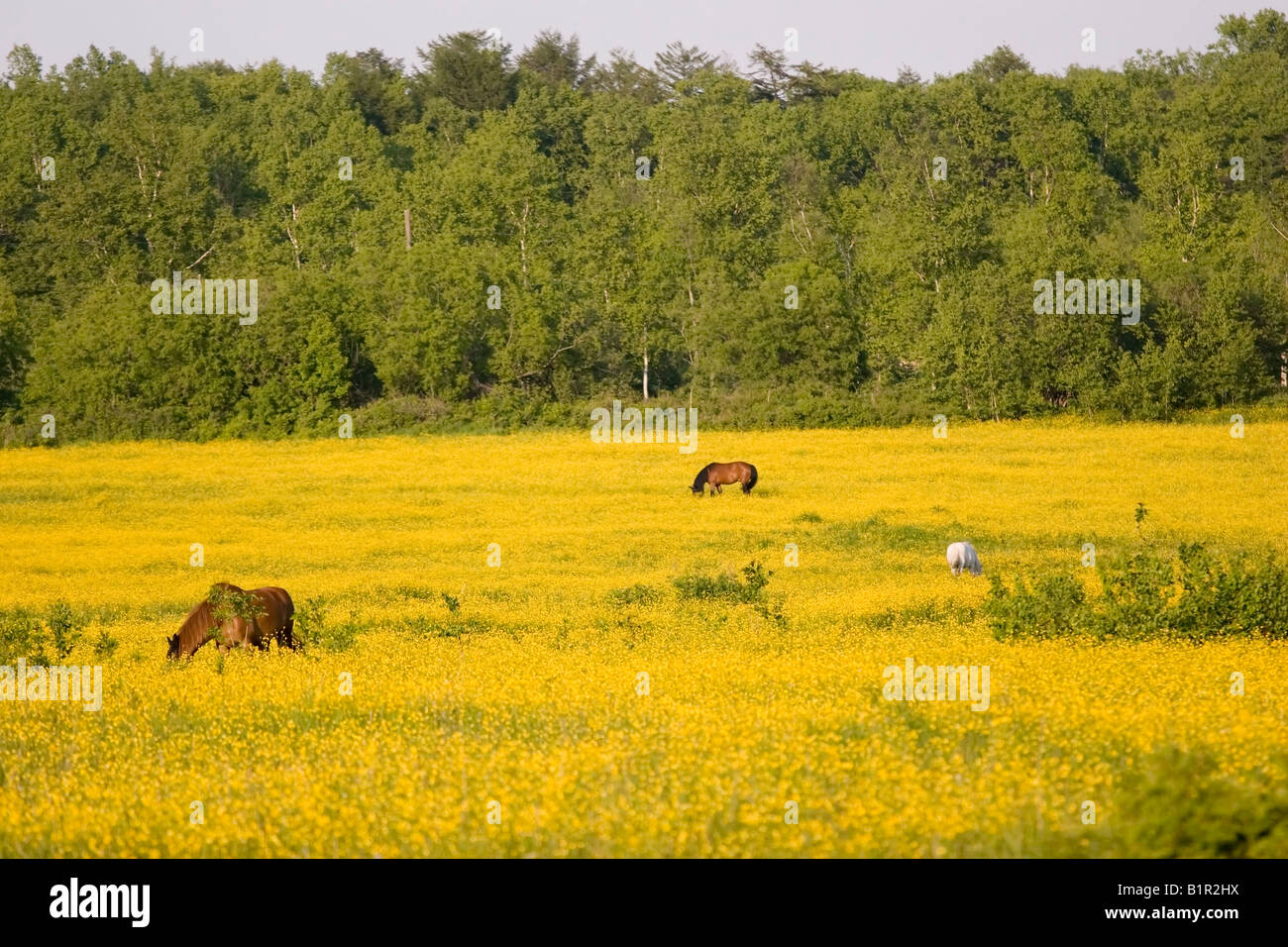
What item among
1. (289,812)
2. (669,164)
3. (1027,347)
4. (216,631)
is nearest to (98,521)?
(216,631)

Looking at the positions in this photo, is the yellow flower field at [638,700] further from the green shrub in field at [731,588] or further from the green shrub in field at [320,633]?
the green shrub in field at [731,588]

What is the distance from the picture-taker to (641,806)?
28.1 feet

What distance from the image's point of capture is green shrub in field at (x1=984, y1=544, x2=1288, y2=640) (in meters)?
16.4

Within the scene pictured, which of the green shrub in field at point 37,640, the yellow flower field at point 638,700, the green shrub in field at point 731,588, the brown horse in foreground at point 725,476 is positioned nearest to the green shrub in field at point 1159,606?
the yellow flower field at point 638,700

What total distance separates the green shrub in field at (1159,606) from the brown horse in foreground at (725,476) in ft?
57.7

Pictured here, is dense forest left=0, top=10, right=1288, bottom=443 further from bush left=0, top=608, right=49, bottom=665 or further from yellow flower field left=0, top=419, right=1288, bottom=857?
bush left=0, top=608, right=49, bottom=665

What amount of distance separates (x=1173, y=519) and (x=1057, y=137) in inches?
2164

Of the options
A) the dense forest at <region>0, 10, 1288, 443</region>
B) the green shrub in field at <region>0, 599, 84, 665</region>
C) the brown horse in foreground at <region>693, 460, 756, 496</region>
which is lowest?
the green shrub in field at <region>0, 599, 84, 665</region>

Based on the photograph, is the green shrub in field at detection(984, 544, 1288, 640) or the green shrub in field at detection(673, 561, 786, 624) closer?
the green shrub in field at detection(984, 544, 1288, 640)

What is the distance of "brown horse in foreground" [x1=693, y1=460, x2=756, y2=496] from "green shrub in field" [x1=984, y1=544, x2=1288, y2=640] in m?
17.6

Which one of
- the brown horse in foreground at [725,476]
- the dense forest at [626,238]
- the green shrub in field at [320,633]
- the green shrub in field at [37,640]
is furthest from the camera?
the dense forest at [626,238]

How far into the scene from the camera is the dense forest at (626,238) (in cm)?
5494

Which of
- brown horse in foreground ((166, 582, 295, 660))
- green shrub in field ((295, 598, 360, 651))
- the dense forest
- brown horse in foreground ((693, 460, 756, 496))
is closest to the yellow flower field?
green shrub in field ((295, 598, 360, 651))

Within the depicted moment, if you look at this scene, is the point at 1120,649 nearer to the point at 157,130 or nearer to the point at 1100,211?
Result: the point at 1100,211
